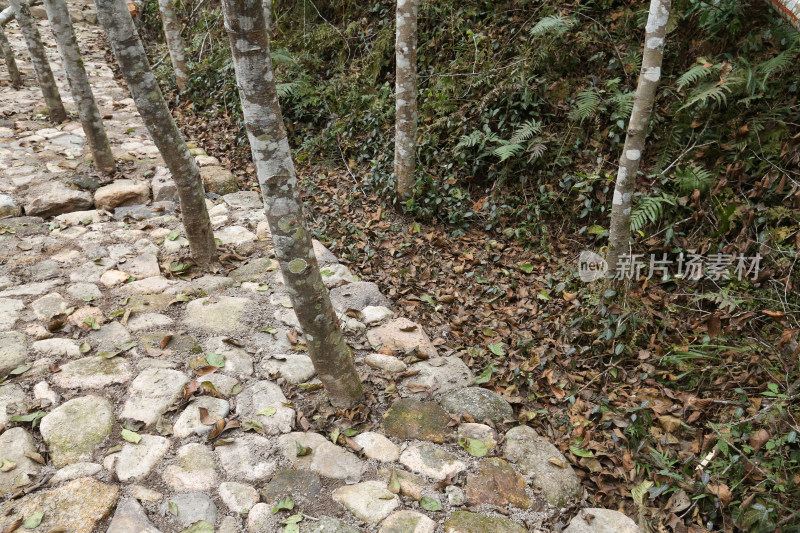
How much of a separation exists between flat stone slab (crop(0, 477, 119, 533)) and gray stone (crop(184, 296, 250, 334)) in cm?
148

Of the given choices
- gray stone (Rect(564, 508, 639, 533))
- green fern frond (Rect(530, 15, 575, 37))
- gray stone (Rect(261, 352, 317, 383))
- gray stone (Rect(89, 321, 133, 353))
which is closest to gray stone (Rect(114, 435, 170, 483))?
gray stone (Rect(261, 352, 317, 383))

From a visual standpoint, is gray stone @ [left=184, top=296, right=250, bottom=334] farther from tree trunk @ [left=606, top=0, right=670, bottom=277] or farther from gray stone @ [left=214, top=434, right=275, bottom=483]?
tree trunk @ [left=606, top=0, right=670, bottom=277]

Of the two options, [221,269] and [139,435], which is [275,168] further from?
[221,269]

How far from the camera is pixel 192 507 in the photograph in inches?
96.7

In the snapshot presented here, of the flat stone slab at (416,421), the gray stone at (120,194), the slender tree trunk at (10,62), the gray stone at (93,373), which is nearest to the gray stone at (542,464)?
the flat stone slab at (416,421)

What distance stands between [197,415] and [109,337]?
1.13 m

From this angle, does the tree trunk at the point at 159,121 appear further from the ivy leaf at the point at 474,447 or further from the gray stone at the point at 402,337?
the ivy leaf at the point at 474,447

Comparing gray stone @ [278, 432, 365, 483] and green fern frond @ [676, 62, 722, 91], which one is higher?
green fern frond @ [676, 62, 722, 91]

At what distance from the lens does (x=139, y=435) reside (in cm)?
280

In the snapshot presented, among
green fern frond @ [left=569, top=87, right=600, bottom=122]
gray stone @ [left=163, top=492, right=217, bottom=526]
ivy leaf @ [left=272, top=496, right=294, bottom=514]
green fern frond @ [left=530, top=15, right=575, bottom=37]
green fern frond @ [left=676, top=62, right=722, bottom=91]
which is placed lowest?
ivy leaf @ [left=272, top=496, right=294, bottom=514]

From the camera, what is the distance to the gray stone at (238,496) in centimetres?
250

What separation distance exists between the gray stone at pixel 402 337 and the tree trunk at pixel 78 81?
452cm

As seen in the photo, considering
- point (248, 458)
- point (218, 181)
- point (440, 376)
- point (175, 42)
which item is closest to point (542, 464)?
point (440, 376)

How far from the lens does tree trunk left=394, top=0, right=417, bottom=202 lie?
481cm
